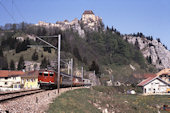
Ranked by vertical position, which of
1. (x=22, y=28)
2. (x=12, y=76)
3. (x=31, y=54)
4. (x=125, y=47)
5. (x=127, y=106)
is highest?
(x=22, y=28)

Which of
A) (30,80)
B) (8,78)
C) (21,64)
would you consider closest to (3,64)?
(21,64)

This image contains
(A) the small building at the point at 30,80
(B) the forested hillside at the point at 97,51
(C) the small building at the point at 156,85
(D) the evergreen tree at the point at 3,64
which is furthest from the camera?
(B) the forested hillside at the point at 97,51

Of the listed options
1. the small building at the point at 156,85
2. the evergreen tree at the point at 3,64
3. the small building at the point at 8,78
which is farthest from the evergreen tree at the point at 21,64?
the small building at the point at 156,85

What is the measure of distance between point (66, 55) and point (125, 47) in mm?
70049

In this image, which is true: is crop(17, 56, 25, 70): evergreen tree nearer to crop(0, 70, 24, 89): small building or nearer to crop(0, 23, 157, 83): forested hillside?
crop(0, 70, 24, 89): small building

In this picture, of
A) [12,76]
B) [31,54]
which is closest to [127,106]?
[12,76]

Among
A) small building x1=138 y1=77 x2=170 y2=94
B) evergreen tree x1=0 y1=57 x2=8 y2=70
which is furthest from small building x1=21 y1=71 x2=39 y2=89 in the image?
small building x1=138 y1=77 x2=170 y2=94

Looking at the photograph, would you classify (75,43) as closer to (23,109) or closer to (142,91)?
(142,91)

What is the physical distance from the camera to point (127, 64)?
17612cm

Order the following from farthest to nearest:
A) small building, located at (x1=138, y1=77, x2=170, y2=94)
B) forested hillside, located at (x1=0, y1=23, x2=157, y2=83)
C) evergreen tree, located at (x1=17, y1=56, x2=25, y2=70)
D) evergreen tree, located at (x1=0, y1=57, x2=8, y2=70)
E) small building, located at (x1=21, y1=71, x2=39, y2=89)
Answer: forested hillside, located at (x1=0, y1=23, x2=157, y2=83), evergreen tree, located at (x1=17, y1=56, x2=25, y2=70), evergreen tree, located at (x1=0, y1=57, x2=8, y2=70), small building, located at (x1=138, y1=77, x2=170, y2=94), small building, located at (x1=21, y1=71, x2=39, y2=89)

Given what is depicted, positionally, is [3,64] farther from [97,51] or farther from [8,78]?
[97,51]

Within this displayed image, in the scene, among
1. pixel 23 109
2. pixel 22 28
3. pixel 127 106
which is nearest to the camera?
pixel 23 109

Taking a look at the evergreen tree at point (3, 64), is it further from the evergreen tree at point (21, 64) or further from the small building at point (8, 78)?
the small building at point (8, 78)

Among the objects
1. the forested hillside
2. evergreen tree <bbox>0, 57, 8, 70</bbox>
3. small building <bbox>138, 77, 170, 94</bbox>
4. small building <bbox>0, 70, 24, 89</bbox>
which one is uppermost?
the forested hillside
